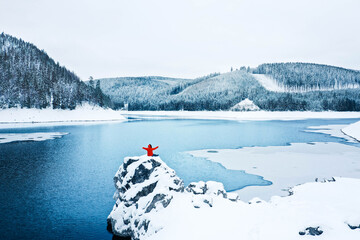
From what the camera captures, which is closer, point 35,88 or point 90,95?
point 35,88

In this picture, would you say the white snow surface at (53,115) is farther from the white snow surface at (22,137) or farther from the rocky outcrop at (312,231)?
the rocky outcrop at (312,231)

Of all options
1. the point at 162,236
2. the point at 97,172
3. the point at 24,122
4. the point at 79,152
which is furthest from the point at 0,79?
the point at 162,236

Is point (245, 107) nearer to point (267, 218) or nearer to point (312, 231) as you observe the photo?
point (267, 218)

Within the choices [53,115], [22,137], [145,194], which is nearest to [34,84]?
[53,115]

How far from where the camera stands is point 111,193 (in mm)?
13188

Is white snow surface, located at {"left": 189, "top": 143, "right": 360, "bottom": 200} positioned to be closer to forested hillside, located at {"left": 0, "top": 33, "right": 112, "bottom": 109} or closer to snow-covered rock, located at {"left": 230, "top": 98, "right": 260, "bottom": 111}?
forested hillside, located at {"left": 0, "top": 33, "right": 112, "bottom": 109}

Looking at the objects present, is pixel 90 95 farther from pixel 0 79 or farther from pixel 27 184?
pixel 27 184

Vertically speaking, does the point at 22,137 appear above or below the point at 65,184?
above

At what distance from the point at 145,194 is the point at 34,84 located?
8223cm

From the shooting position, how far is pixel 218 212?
8344mm

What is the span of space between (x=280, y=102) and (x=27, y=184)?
13376 cm

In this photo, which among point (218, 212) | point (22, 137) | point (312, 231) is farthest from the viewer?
point (22, 137)

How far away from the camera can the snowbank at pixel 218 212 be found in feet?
21.7

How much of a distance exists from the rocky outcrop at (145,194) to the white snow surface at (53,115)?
169 feet
